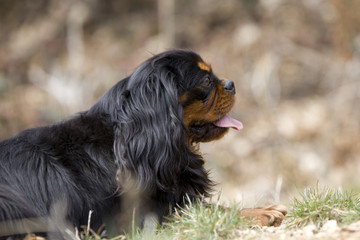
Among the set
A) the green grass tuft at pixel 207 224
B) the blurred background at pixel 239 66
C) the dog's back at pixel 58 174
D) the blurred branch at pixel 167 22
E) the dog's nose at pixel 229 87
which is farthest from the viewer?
the blurred branch at pixel 167 22

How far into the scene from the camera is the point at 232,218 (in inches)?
113

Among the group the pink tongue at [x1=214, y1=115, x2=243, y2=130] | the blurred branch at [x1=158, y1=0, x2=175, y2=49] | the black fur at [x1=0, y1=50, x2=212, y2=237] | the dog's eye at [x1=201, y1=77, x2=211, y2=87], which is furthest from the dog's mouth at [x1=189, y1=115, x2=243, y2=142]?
the blurred branch at [x1=158, y1=0, x2=175, y2=49]

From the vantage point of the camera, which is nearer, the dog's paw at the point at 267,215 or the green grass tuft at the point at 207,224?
the green grass tuft at the point at 207,224

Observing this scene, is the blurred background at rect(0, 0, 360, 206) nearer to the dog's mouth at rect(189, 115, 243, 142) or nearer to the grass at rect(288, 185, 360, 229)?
the dog's mouth at rect(189, 115, 243, 142)

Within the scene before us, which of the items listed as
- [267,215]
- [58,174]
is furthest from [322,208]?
[58,174]

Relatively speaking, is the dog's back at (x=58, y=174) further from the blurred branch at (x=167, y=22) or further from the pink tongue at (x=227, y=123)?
the blurred branch at (x=167, y=22)

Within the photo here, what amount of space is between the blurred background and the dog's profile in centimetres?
383

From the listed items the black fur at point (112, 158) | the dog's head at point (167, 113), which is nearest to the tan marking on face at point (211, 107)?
the dog's head at point (167, 113)

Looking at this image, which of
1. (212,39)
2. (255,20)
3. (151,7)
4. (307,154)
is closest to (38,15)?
(151,7)

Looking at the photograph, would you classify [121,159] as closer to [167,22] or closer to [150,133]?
[150,133]

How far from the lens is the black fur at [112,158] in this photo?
3.17 m

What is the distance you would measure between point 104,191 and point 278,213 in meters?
1.21

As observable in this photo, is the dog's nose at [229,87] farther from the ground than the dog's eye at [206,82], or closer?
closer

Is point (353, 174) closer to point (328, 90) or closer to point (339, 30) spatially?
point (328, 90)
